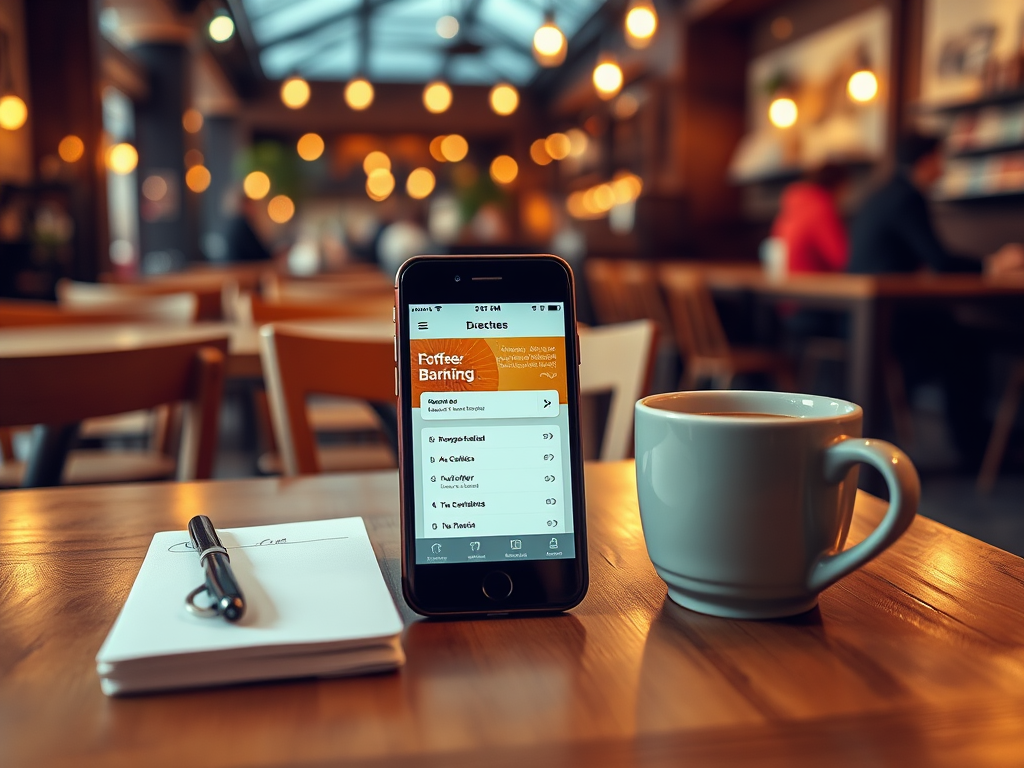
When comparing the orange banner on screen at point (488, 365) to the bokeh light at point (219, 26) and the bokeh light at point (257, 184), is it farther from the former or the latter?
the bokeh light at point (257, 184)

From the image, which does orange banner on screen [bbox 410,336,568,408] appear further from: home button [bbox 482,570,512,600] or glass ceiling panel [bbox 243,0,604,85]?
glass ceiling panel [bbox 243,0,604,85]

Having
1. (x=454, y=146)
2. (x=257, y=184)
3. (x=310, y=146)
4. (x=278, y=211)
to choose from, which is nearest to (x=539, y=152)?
(x=454, y=146)

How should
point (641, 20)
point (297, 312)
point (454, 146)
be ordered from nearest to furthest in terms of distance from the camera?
1. point (297, 312)
2. point (641, 20)
3. point (454, 146)

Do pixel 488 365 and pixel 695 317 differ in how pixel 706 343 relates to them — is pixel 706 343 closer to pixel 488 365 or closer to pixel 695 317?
pixel 695 317

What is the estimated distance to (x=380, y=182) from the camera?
17.5 metres

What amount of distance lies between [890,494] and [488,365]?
26 centimetres

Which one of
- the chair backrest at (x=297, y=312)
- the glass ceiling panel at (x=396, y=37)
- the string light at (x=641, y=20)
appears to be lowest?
the chair backrest at (x=297, y=312)

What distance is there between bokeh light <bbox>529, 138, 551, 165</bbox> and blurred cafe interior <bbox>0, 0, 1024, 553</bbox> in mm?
1545

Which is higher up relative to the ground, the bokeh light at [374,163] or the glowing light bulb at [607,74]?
the bokeh light at [374,163]

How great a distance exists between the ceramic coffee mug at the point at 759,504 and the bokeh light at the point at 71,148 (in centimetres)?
638

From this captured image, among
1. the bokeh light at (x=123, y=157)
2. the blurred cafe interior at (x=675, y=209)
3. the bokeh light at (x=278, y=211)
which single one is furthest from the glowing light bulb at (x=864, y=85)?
the bokeh light at (x=278, y=211)

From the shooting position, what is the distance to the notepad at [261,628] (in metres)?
0.45

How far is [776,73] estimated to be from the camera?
7.78m

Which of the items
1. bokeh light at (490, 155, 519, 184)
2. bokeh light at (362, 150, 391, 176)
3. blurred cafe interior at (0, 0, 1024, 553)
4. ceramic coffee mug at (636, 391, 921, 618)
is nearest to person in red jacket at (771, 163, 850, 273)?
blurred cafe interior at (0, 0, 1024, 553)
